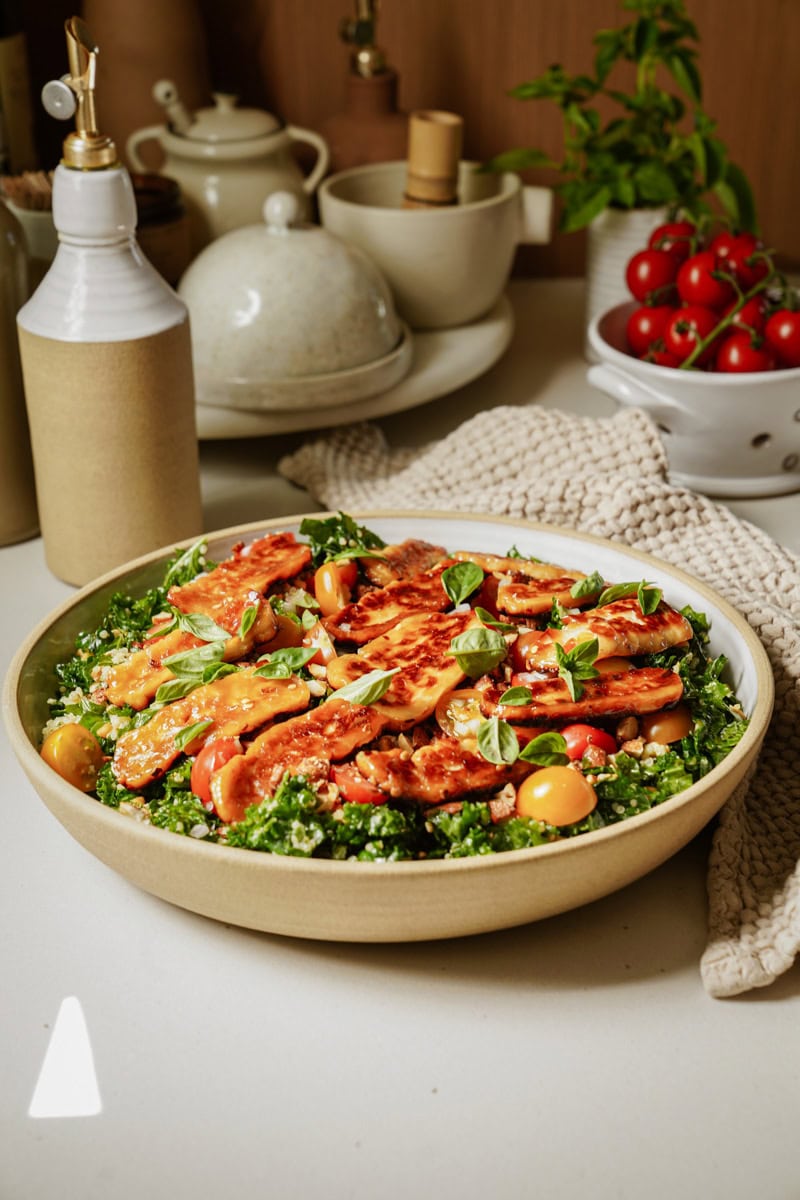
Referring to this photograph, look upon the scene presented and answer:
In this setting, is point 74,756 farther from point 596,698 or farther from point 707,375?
point 707,375

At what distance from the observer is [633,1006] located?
0.83m

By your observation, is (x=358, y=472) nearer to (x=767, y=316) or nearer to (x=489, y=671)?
(x=767, y=316)

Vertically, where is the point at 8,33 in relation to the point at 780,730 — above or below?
above

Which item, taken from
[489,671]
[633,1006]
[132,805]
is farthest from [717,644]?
[132,805]

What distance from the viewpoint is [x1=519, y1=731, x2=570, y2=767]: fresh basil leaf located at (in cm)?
85

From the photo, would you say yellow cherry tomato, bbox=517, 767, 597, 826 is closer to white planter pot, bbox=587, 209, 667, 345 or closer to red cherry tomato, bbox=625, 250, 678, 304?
red cherry tomato, bbox=625, 250, 678, 304

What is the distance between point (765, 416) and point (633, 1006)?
788 millimetres

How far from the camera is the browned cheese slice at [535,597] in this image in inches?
40.0

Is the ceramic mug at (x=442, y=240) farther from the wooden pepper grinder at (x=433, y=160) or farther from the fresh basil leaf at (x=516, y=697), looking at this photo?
the fresh basil leaf at (x=516, y=697)

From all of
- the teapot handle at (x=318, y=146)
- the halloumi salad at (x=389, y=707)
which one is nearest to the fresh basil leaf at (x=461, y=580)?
the halloumi salad at (x=389, y=707)

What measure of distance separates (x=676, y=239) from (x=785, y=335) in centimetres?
23

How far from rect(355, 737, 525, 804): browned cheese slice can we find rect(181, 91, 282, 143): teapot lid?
1145 mm

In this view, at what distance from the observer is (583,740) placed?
2.90 ft

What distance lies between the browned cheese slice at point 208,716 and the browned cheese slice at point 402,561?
0.19 m
